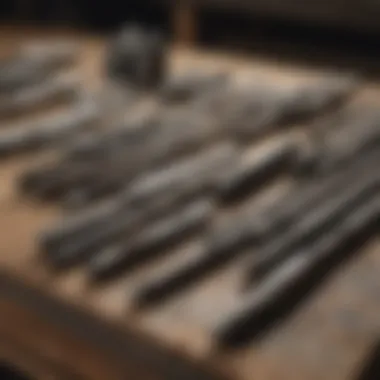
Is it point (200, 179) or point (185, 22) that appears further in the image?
point (185, 22)

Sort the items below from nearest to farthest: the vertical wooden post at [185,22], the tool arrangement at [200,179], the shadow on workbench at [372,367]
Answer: the shadow on workbench at [372,367] → the tool arrangement at [200,179] → the vertical wooden post at [185,22]

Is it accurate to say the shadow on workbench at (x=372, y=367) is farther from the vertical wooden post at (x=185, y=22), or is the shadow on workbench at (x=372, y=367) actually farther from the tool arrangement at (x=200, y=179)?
the vertical wooden post at (x=185, y=22)

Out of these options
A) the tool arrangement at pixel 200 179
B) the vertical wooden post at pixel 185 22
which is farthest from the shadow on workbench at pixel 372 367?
the vertical wooden post at pixel 185 22

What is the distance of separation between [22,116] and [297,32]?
1041mm

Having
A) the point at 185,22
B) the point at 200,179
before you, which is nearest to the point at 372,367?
the point at 200,179

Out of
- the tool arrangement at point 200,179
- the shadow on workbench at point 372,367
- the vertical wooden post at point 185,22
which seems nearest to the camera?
the shadow on workbench at point 372,367

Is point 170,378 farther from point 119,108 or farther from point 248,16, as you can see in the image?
point 248,16

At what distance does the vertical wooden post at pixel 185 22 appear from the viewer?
80.1 inches

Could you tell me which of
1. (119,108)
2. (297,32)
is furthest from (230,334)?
(297,32)

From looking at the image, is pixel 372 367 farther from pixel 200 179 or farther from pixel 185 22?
pixel 185 22

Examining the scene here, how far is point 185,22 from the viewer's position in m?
2.05

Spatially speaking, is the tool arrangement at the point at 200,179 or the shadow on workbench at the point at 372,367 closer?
the shadow on workbench at the point at 372,367

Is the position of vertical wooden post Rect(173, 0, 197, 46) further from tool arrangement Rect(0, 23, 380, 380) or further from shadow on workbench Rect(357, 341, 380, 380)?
shadow on workbench Rect(357, 341, 380, 380)

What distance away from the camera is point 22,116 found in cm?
135
